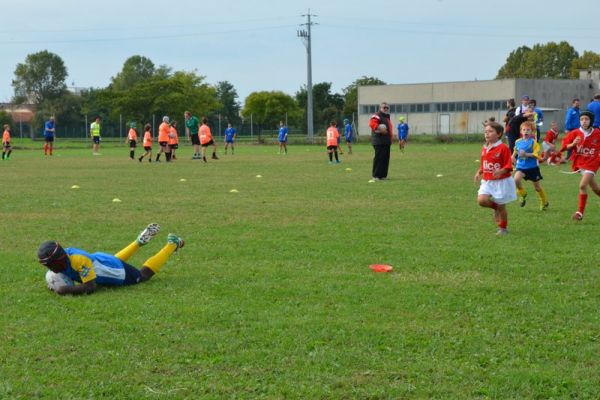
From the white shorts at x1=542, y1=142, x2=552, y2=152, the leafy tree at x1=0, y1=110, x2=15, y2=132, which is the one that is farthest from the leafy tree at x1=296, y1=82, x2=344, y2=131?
the white shorts at x1=542, y1=142, x2=552, y2=152

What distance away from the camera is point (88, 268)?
6949 millimetres

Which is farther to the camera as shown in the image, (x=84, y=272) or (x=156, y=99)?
(x=156, y=99)

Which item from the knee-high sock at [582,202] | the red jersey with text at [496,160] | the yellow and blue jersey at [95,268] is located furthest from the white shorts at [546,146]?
the yellow and blue jersey at [95,268]

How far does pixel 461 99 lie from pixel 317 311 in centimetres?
7656

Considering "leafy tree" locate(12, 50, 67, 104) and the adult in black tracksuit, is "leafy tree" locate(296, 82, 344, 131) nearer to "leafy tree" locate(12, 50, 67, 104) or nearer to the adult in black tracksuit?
"leafy tree" locate(12, 50, 67, 104)

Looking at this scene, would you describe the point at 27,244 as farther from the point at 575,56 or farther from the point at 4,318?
the point at 575,56

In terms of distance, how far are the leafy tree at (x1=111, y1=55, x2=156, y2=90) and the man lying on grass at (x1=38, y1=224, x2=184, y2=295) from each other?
105 meters

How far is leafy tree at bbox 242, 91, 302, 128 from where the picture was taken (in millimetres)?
80062

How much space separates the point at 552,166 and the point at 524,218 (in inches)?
529

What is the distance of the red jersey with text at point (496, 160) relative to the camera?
10.1 m

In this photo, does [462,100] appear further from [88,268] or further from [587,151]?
[88,268]

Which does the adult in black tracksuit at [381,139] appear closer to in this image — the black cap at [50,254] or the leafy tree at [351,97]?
the black cap at [50,254]

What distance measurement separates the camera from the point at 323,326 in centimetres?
586

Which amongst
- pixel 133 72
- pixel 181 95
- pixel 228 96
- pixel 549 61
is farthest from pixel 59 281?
pixel 549 61
